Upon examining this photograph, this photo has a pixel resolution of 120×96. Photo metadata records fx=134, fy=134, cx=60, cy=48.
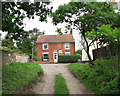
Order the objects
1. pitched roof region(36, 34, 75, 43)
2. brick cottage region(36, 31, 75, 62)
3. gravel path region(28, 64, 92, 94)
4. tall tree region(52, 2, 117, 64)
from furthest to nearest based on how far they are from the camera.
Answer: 1. pitched roof region(36, 34, 75, 43)
2. brick cottage region(36, 31, 75, 62)
3. tall tree region(52, 2, 117, 64)
4. gravel path region(28, 64, 92, 94)

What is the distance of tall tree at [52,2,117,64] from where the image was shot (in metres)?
8.85

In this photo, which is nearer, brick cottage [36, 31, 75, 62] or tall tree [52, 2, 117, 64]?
tall tree [52, 2, 117, 64]

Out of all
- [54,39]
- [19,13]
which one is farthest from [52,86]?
[54,39]

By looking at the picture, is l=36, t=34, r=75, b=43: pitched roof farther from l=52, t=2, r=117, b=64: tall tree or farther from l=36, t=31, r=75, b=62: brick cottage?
l=52, t=2, r=117, b=64: tall tree

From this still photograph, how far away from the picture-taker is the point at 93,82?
7480mm

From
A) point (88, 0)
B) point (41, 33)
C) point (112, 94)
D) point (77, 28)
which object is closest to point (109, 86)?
point (112, 94)

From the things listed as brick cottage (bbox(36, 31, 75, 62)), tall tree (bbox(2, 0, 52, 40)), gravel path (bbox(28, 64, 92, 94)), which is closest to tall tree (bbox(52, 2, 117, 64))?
tall tree (bbox(2, 0, 52, 40))

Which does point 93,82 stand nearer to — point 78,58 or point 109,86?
point 109,86

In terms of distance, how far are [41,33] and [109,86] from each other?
97.0ft

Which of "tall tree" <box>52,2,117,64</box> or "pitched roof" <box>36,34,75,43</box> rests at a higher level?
"pitched roof" <box>36,34,75,43</box>

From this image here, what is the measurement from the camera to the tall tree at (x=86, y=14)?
885 centimetres

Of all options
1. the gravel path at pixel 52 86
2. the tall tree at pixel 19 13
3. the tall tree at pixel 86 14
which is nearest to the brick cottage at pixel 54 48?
the tall tree at pixel 86 14

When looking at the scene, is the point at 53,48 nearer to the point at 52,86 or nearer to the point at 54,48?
the point at 54,48

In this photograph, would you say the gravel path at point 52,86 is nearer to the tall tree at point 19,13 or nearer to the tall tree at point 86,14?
the tall tree at point 19,13
